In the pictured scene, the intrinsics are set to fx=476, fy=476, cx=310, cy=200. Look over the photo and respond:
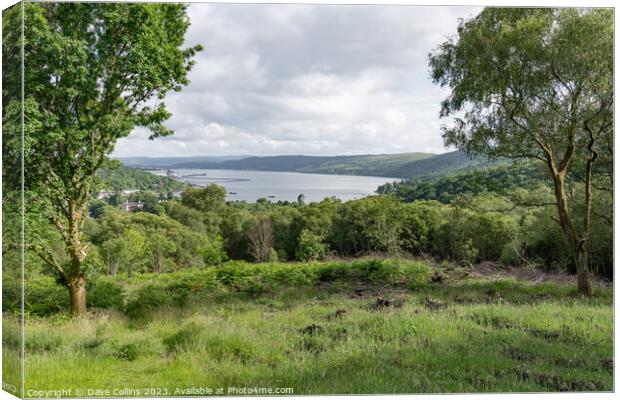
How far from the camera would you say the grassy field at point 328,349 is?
568cm

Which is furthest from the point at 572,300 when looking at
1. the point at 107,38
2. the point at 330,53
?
the point at 107,38

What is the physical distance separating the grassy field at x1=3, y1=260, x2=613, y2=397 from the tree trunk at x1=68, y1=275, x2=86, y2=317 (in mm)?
263

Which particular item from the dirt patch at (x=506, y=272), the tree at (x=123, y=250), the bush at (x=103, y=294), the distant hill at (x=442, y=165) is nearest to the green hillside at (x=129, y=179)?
the tree at (x=123, y=250)

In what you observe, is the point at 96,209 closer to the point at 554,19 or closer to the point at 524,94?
the point at 524,94

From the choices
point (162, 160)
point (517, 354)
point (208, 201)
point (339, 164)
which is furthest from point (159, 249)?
point (517, 354)

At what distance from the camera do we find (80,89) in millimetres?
6328

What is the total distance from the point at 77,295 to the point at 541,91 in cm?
790

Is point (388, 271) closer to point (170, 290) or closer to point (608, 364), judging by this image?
point (608, 364)

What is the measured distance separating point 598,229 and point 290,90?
18.0ft

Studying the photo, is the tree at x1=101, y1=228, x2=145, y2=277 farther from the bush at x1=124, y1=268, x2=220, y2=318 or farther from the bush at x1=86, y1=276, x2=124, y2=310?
the bush at x1=124, y1=268, x2=220, y2=318

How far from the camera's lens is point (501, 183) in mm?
8742

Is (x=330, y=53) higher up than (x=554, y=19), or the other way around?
(x=554, y=19)

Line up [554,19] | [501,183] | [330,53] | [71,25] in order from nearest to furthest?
1. [71,25]
2. [330,53]
3. [554,19]
4. [501,183]

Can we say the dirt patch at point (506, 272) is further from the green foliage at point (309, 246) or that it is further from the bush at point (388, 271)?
the green foliage at point (309, 246)
